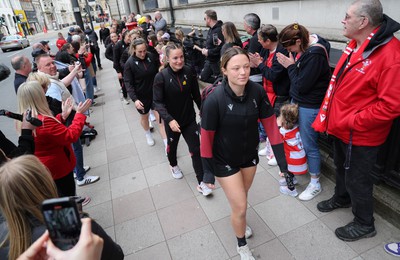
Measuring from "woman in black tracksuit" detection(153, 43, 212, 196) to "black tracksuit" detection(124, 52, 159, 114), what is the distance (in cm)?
122

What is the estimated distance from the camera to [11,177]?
1.31m

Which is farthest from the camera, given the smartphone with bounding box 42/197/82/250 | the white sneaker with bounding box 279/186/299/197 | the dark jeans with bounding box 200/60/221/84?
the dark jeans with bounding box 200/60/221/84

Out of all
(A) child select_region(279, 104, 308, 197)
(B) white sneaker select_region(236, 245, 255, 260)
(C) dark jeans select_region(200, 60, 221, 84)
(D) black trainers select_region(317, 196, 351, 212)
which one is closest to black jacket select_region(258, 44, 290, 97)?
(A) child select_region(279, 104, 308, 197)

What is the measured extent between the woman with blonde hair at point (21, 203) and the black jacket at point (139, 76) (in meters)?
3.36

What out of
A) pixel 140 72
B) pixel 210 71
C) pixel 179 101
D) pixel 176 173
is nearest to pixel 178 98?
pixel 179 101

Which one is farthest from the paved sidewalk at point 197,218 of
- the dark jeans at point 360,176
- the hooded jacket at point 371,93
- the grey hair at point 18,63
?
the grey hair at point 18,63

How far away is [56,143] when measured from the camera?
2.90 m

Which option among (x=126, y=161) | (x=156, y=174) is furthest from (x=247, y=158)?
(x=126, y=161)

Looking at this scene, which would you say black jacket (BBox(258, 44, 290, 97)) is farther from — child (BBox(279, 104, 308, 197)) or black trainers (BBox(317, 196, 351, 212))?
black trainers (BBox(317, 196, 351, 212))

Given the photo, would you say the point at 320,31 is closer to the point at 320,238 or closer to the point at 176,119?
the point at 176,119

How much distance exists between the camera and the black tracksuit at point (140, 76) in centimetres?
471

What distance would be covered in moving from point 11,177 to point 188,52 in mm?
6818

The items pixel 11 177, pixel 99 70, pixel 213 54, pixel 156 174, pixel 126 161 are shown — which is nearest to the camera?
pixel 11 177

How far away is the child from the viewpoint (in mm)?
3256
